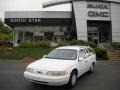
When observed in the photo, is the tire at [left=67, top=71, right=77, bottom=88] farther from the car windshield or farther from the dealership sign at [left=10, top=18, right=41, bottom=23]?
the dealership sign at [left=10, top=18, right=41, bottom=23]

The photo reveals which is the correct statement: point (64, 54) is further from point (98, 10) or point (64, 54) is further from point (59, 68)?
point (98, 10)

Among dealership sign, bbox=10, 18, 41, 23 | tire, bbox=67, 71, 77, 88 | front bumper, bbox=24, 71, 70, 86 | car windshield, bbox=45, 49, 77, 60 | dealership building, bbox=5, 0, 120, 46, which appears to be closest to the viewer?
front bumper, bbox=24, 71, 70, 86

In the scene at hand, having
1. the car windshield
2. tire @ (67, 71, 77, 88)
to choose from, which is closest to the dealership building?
the car windshield

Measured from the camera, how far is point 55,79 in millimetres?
6547

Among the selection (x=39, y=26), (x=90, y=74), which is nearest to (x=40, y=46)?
(x=39, y=26)

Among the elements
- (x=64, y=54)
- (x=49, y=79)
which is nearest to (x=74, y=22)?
(x=64, y=54)

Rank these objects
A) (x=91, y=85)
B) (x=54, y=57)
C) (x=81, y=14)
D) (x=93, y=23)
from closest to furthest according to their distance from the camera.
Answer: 1. (x=91, y=85)
2. (x=54, y=57)
3. (x=81, y=14)
4. (x=93, y=23)

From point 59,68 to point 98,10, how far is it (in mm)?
24007

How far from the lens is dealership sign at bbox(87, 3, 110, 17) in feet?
95.0

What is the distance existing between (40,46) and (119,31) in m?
13.5

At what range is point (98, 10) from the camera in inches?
1150

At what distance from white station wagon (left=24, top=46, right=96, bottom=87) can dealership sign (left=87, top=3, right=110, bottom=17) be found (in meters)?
21.2

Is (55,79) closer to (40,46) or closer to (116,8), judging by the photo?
(40,46)

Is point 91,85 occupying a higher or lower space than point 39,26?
lower
